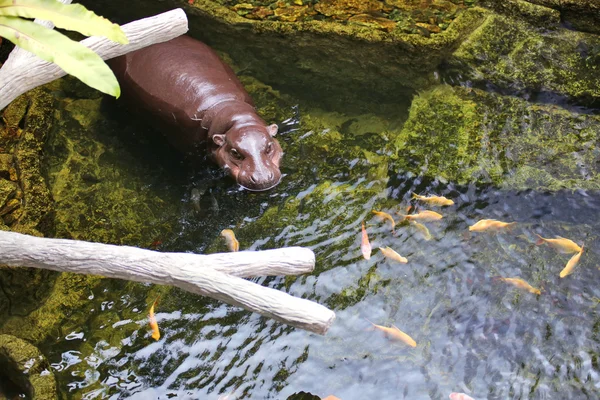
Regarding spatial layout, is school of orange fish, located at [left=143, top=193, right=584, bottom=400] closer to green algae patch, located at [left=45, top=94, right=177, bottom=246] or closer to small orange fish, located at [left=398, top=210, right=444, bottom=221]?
small orange fish, located at [left=398, top=210, right=444, bottom=221]

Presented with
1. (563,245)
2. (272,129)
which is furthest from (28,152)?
(563,245)

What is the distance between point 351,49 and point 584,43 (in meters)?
2.35

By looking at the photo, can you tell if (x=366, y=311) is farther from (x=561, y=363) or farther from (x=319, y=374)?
(x=561, y=363)

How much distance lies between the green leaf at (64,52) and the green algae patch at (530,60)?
14.5ft

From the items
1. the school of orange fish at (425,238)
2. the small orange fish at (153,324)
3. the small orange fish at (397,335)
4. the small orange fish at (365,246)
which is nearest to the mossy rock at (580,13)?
the school of orange fish at (425,238)

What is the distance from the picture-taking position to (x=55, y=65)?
12.7 feet

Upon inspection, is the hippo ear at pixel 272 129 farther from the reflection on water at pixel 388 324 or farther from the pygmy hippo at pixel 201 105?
the reflection on water at pixel 388 324

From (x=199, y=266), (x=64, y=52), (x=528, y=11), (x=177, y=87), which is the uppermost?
(x=64, y=52)

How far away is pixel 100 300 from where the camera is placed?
15.0 feet

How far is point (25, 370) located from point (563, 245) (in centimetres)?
379

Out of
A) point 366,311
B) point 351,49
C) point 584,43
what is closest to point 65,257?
point 366,311

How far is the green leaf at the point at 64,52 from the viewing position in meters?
2.67

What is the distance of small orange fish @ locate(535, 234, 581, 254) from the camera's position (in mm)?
4777

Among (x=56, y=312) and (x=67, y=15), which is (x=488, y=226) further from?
(x=67, y=15)
